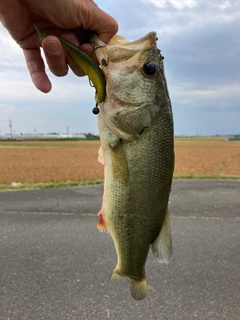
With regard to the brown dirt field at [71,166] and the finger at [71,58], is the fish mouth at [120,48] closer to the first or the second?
the finger at [71,58]

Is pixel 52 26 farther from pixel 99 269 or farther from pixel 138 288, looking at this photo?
pixel 99 269

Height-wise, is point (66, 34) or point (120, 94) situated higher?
point (66, 34)

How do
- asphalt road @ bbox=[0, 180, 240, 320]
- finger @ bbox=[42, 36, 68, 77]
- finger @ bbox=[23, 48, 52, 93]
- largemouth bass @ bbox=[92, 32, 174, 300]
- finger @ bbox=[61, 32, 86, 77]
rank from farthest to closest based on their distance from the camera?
1. asphalt road @ bbox=[0, 180, 240, 320]
2. finger @ bbox=[23, 48, 52, 93]
3. finger @ bbox=[61, 32, 86, 77]
4. largemouth bass @ bbox=[92, 32, 174, 300]
5. finger @ bbox=[42, 36, 68, 77]

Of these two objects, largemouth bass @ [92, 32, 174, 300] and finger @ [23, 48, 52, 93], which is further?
finger @ [23, 48, 52, 93]

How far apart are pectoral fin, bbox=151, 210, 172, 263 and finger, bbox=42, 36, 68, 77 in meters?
0.94

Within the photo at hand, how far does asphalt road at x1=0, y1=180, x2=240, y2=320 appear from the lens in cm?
387

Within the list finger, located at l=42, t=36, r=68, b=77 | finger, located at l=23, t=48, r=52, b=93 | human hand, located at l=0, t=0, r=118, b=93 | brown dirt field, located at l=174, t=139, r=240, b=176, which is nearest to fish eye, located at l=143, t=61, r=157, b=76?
human hand, located at l=0, t=0, r=118, b=93

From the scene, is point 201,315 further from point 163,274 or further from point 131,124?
point 131,124

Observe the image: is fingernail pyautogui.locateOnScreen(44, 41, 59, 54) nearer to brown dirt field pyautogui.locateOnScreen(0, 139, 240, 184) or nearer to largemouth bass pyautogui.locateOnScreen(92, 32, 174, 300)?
largemouth bass pyautogui.locateOnScreen(92, 32, 174, 300)

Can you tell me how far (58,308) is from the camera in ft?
12.8

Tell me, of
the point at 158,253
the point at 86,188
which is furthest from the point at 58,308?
the point at 86,188

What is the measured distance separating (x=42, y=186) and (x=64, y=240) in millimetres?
5185

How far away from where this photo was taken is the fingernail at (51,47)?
157 centimetres

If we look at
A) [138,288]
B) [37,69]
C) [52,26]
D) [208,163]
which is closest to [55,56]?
[52,26]
